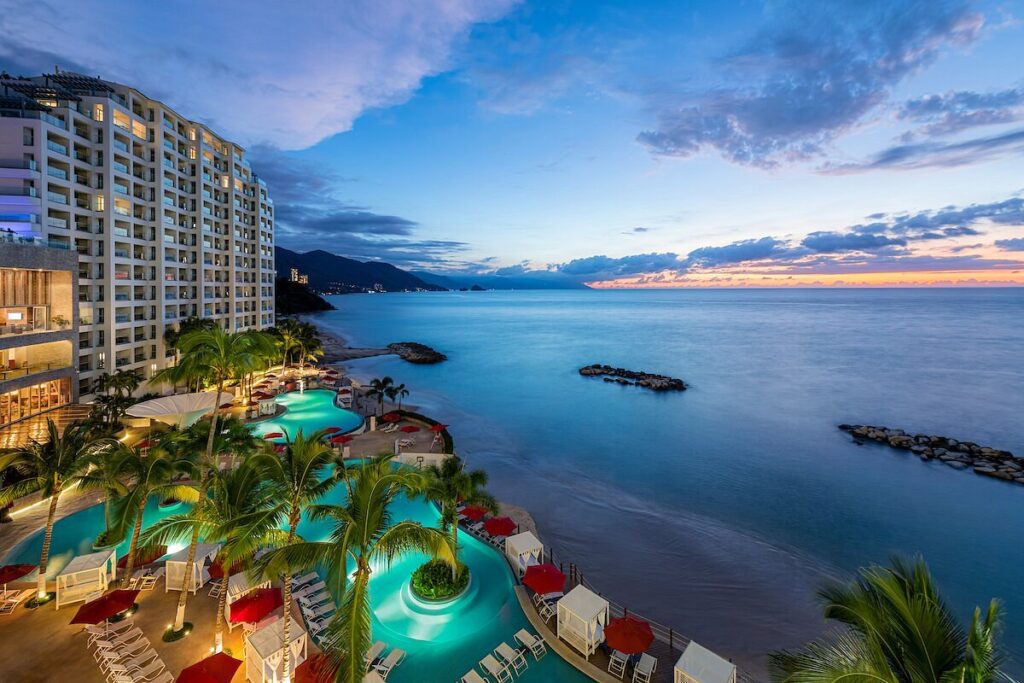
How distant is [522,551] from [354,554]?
913cm

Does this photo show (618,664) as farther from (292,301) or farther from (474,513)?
(292,301)

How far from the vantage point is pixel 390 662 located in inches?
498

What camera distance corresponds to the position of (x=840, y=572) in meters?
21.6

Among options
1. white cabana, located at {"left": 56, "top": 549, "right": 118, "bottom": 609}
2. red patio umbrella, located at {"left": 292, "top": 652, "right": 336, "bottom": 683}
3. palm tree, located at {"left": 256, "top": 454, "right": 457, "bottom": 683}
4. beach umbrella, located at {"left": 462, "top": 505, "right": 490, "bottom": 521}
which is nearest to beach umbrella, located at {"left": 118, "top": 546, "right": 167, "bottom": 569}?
white cabana, located at {"left": 56, "top": 549, "right": 118, "bottom": 609}

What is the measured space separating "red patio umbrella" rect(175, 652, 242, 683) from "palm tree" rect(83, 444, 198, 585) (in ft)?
16.4

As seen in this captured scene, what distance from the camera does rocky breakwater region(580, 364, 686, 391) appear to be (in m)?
59.6

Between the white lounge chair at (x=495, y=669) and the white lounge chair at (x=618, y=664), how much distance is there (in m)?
2.84

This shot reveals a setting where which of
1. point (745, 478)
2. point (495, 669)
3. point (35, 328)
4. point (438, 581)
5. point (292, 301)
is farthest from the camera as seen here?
point (292, 301)

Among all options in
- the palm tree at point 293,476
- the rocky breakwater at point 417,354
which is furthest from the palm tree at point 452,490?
the rocky breakwater at point 417,354

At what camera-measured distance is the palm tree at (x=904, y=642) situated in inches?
233

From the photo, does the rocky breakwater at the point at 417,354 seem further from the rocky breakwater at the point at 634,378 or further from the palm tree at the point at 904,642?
the palm tree at the point at 904,642

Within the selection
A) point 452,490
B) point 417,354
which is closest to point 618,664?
point 452,490

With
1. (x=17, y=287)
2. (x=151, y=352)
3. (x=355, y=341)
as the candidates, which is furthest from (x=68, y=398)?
(x=355, y=341)

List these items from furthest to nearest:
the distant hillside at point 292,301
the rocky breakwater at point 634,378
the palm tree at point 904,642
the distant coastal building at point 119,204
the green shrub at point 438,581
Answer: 1. the distant hillside at point 292,301
2. the rocky breakwater at point 634,378
3. the distant coastal building at point 119,204
4. the green shrub at point 438,581
5. the palm tree at point 904,642
